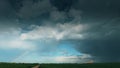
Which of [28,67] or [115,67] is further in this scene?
[115,67]

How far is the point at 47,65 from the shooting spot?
182 feet

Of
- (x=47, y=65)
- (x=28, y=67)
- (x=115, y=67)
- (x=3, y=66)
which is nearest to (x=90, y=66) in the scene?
(x=115, y=67)

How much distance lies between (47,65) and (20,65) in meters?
5.67

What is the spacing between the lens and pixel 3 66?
171 ft

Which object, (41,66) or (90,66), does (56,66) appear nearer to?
(41,66)

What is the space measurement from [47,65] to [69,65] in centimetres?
462

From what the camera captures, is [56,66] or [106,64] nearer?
[56,66]

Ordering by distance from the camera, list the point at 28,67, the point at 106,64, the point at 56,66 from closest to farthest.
Answer: the point at 28,67 → the point at 56,66 → the point at 106,64

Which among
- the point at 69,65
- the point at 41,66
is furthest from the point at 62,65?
the point at 41,66

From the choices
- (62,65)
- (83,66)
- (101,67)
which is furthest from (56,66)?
(101,67)

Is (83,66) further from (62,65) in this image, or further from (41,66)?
(41,66)

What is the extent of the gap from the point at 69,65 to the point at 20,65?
10.2 m

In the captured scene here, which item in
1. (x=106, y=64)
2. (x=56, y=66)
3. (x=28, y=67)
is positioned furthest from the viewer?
(x=106, y=64)

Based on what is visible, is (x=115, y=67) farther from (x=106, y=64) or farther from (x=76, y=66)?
(x=76, y=66)
